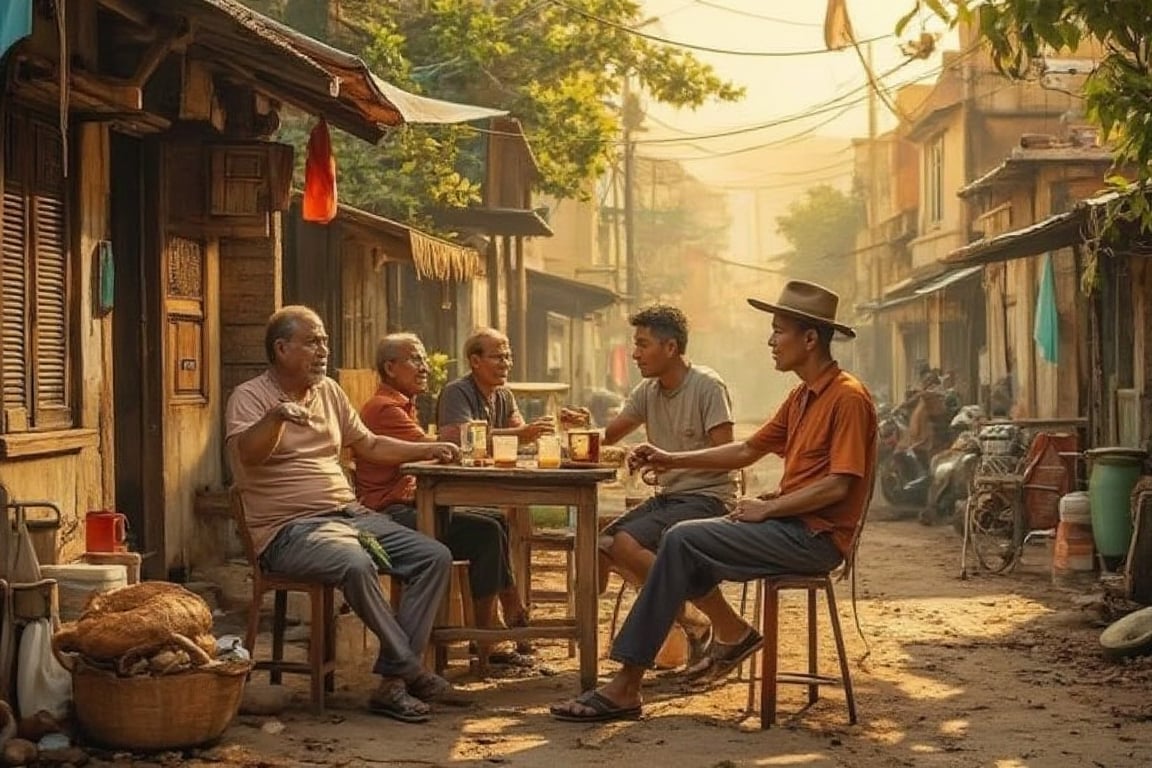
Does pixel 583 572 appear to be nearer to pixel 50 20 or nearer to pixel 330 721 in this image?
pixel 330 721

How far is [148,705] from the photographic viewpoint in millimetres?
6387

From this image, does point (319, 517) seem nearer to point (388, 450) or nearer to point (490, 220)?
point (388, 450)

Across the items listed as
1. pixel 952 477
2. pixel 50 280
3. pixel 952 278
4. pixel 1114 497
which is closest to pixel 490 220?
pixel 952 278

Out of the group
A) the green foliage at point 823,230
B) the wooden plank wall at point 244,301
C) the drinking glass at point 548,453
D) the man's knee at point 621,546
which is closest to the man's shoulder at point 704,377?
the man's knee at point 621,546

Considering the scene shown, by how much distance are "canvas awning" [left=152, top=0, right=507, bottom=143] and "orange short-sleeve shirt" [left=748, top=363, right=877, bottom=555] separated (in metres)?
3.53

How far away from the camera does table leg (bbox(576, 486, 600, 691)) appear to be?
7.73m

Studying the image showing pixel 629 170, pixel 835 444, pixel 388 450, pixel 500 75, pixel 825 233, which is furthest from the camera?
pixel 825 233

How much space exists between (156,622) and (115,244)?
439cm

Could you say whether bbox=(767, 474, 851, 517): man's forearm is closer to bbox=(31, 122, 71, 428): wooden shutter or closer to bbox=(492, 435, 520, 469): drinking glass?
bbox=(492, 435, 520, 469): drinking glass

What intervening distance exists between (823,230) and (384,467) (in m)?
52.6

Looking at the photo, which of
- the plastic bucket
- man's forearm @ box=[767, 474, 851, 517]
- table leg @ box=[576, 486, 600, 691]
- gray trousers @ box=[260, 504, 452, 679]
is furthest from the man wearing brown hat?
the plastic bucket

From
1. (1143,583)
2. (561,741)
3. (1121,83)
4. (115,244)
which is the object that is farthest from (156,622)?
(1143,583)

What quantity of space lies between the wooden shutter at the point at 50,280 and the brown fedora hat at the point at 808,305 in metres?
3.81

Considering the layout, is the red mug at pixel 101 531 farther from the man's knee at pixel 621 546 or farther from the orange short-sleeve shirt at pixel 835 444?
the orange short-sleeve shirt at pixel 835 444
